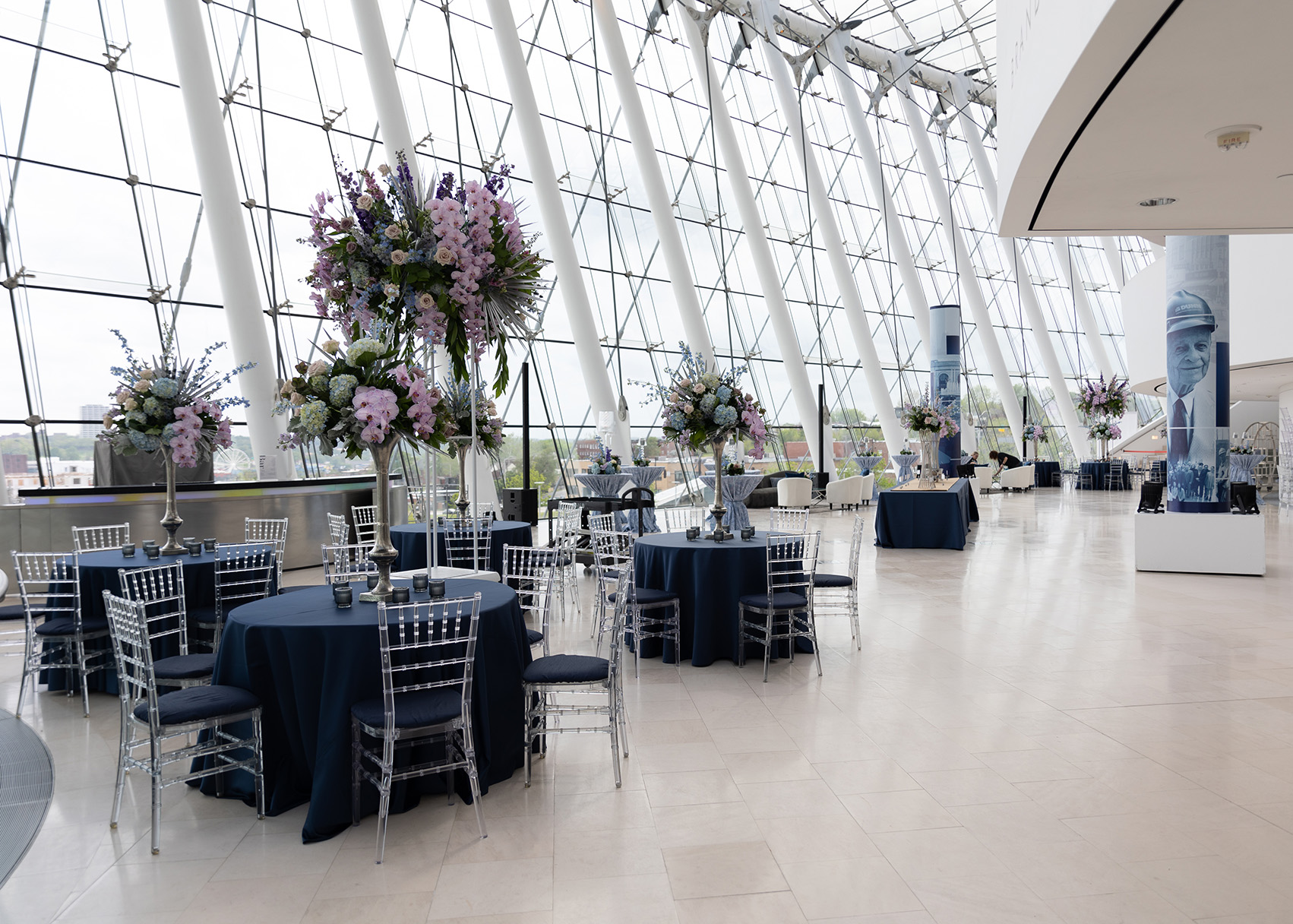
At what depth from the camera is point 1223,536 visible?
31.8 ft

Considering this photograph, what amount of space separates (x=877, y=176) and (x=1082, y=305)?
11.7 m

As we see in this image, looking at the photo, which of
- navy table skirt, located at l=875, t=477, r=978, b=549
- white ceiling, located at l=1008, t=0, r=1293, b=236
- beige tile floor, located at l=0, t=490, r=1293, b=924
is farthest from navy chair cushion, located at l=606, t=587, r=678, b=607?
navy table skirt, located at l=875, t=477, r=978, b=549

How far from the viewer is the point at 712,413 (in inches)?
269

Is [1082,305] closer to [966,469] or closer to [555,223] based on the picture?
[966,469]

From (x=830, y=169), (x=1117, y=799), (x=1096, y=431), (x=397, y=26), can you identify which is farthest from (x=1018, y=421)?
(x=1117, y=799)

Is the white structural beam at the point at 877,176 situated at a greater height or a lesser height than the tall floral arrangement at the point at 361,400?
greater

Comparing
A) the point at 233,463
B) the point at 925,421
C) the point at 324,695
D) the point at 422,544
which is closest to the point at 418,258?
the point at 324,695

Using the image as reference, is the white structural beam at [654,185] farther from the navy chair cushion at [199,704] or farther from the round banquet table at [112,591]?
the navy chair cushion at [199,704]

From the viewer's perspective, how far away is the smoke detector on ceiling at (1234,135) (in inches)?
137

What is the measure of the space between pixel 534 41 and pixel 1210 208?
1475 cm

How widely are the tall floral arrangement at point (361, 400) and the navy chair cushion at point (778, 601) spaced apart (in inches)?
110

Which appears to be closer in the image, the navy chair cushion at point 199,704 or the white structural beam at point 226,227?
the navy chair cushion at point 199,704

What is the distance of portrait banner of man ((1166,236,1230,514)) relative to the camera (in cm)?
949

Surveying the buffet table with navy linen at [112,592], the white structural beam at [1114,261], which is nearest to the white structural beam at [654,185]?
the buffet table with navy linen at [112,592]
